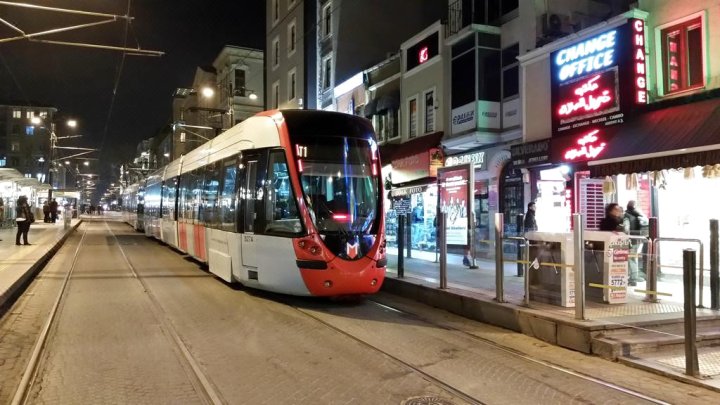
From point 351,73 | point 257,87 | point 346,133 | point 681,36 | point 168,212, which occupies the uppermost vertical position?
point 257,87

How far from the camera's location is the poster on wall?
14.7 meters

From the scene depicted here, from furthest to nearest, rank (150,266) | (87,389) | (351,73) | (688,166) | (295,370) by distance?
(351,73) < (150,266) < (688,166) < (295,370) < (87,389)

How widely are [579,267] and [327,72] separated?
25251 millimetres

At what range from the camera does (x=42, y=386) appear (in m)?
5.59

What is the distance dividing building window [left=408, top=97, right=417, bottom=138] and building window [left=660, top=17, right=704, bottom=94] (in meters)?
10.1

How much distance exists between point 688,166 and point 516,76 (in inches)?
292

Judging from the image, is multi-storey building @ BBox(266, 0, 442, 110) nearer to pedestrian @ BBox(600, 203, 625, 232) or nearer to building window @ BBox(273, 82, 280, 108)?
building window @ BBox(273, 82, 280, 108)

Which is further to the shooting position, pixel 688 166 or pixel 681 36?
pixel 681 36

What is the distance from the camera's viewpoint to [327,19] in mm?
30891

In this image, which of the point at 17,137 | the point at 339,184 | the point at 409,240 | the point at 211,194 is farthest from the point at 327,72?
the point at 17,137

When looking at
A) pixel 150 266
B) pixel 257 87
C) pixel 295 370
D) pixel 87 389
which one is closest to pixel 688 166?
pixel 295 370

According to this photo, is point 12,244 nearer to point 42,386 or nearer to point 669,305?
point 42,386

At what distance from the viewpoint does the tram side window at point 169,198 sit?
1908 cm

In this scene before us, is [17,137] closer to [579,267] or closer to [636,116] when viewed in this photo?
[636,116]
